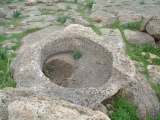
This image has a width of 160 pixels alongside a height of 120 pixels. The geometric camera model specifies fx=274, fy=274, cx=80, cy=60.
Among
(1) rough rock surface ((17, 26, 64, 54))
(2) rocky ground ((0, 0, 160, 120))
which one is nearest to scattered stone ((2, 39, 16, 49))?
(2) rocky ground ((0, 0, 160, 120))

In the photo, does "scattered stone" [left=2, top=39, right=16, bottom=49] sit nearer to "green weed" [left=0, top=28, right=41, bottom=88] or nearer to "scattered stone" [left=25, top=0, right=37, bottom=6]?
"green weed" [left=0, top=28, right=41, bottom=88]

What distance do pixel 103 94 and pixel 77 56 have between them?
1.78 meters

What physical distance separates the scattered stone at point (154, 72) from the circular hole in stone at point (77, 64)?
1.54 m

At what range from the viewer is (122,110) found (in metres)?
5.05

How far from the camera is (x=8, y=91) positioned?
3.45 metres

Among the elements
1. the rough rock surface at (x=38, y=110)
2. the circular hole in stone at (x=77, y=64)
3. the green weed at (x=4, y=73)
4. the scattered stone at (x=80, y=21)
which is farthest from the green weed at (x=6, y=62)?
the rough rock surface at (x=38, y=110)

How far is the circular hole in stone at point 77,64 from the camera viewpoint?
5.61 metres

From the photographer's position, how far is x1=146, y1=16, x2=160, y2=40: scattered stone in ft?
26.6

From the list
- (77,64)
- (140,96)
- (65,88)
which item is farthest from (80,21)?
(65,88)

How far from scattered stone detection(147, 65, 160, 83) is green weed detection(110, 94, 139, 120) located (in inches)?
63.6

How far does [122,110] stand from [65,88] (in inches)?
46.6

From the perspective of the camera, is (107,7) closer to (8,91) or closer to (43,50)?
(43,50)

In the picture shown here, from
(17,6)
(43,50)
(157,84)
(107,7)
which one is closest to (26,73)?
(43,50)

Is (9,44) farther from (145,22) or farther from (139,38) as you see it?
(145,22)
